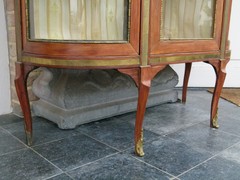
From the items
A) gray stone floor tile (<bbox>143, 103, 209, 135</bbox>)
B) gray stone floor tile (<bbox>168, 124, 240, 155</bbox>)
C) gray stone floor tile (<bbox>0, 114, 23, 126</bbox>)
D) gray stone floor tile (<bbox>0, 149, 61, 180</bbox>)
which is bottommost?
gray stone floor tile (<bbox>143, 103, 209, 135</bbox>)

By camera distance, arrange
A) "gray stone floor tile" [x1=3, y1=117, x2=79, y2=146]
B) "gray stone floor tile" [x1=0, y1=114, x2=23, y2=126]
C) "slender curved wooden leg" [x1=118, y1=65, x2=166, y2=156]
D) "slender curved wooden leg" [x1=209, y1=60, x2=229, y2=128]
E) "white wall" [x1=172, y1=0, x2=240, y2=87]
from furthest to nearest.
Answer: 1. "white wall" [x1=172, y1=0, x2=240, y2=87]
2. "gray stone floor tile" [x1=0, y1=114, x2=23, y2=126]
3. "slender curved wooden leg" [x1=209, y1=60, x2=229, y2=128]
4. "gray stone floor tile" [x1=3, y1=117, x2=79, y2=146]
5. "slender curved wooden leg" [x1=118, y1=65, x2=166, y2=156]

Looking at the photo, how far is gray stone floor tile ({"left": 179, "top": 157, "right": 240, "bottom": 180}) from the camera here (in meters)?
1.01

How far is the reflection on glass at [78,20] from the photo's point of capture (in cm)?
105

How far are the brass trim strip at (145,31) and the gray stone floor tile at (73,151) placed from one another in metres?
0.43

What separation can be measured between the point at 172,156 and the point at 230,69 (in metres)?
1.60

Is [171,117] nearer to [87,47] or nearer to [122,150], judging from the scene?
[122,150]

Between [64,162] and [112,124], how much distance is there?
1.60 feet

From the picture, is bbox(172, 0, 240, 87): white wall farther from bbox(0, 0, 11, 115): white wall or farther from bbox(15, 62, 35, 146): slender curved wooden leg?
bbox(15, 62, 35, 146): slender curved wooden leg

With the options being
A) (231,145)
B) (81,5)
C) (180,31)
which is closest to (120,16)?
(81,5)

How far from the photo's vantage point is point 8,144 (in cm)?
125

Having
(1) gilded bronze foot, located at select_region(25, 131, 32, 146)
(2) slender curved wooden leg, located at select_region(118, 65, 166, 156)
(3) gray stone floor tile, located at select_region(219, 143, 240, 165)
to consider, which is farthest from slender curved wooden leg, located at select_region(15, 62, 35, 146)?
(3) gray stone floor tile, located at select_region(219, 143, 240, 165)

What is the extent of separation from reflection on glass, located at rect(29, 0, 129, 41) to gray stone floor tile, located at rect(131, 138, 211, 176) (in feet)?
1.66

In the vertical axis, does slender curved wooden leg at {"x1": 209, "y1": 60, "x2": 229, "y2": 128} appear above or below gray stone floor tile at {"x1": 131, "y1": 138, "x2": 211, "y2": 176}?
above

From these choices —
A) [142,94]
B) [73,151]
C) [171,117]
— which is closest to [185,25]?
[142,94]
